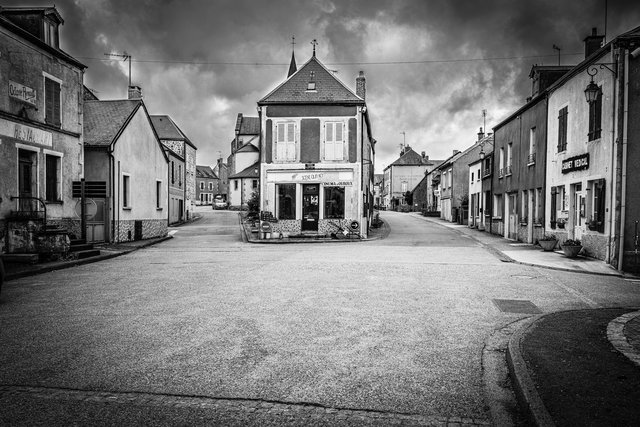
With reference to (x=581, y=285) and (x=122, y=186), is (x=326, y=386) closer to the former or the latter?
(x=581, y=285)

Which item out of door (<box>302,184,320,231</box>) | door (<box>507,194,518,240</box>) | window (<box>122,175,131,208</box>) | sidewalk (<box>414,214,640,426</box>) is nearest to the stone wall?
window (<box>122,175,131,208</box>)

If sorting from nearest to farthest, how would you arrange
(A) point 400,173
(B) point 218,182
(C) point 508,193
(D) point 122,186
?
(D) point 122,186 < (C) point 508,193 < (A) point 400,173 < (B) point 218,182

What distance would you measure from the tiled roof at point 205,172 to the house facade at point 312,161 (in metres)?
97.5

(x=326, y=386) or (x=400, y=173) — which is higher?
(x=400, y=173)

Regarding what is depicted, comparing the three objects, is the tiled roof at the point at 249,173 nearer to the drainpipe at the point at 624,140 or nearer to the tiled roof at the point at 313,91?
the tiled roof at the point at 313,91

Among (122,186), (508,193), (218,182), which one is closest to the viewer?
(122,186)

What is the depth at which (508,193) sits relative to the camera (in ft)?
90.3

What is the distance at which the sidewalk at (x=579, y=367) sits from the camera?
3814 mm

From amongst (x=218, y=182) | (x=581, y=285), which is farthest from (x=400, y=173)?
(x=581, y=285)

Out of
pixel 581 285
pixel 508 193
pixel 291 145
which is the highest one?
pixel 291 145

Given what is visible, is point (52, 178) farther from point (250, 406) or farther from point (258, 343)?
point (250, 406)

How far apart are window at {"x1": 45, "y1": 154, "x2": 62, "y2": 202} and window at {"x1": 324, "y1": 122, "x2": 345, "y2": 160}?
14.7 m

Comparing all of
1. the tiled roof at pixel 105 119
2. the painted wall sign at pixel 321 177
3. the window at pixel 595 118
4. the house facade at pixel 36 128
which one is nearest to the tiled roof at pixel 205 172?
the painted wall sign at pixel 321 177

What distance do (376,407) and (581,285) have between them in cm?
906
